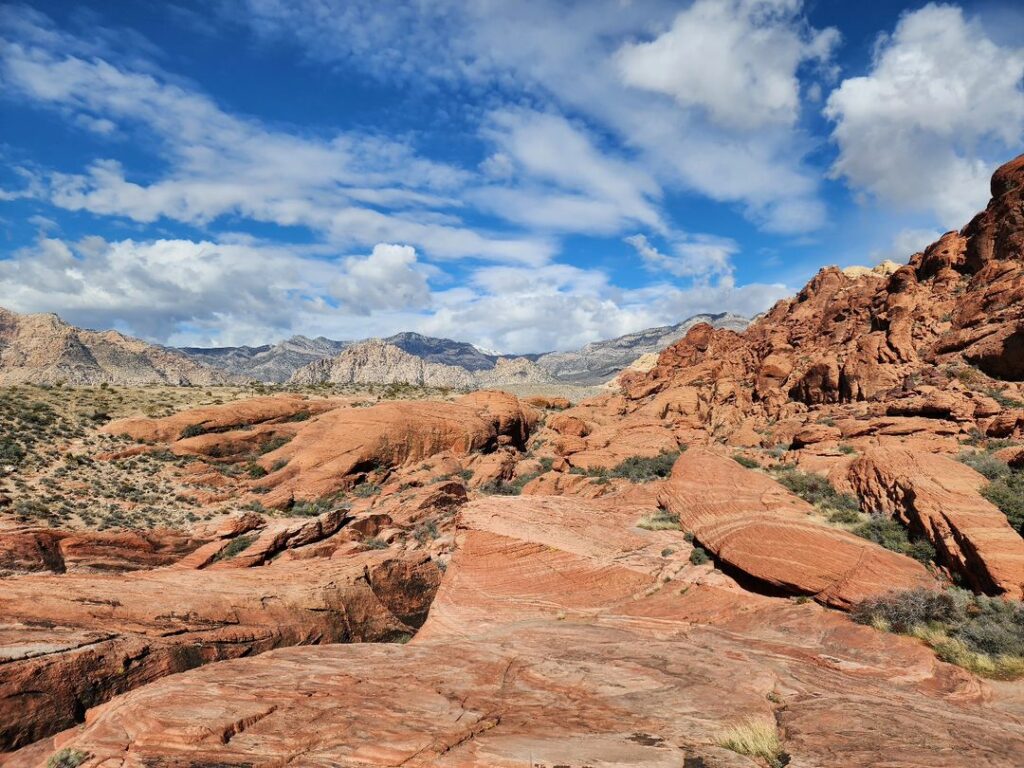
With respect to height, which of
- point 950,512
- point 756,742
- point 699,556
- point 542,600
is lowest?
point 542,600

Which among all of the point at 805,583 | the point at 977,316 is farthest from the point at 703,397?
the point at 805,583

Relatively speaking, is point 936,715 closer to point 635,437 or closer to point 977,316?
point 635,437

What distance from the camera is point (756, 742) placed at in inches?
228

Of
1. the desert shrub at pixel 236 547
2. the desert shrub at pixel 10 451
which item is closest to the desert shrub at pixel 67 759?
the desert shrub at pixel 236 547

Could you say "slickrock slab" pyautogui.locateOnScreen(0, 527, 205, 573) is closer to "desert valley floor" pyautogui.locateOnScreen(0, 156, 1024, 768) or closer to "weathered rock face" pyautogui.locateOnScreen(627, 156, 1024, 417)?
"desert valley floor" pyautogui.locateOnScreen(0, 156, 1024, 768)

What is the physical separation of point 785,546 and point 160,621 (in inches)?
578

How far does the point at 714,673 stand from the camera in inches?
327

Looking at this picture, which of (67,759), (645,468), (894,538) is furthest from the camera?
(645,468)

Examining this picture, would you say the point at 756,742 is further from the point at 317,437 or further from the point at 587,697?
the point at 317,437

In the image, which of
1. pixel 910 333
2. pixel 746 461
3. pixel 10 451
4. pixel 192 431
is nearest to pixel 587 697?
pixel 746 461

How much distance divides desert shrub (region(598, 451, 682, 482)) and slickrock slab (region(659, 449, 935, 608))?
33.1 feet

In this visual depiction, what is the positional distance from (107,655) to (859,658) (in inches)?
553

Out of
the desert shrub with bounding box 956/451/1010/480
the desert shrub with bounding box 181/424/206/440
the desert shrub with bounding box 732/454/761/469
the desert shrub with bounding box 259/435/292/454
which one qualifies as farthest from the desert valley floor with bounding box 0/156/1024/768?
the desert shrub with bounding box 259/435/292/454

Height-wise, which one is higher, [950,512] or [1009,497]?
[1009,497]
